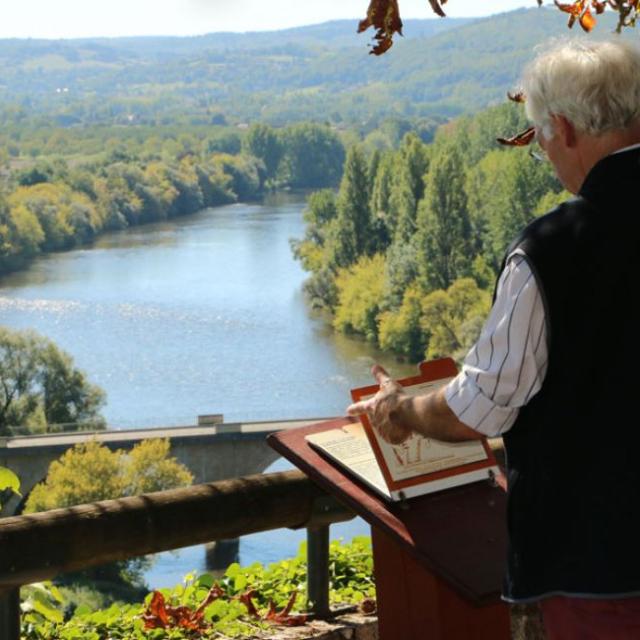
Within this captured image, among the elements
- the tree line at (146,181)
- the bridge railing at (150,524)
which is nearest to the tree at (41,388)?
the tree line at (146,181)

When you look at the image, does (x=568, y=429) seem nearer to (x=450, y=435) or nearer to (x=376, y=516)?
(x=450, y=435)

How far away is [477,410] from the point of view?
1.30m

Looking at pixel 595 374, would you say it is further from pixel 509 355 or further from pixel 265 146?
pixel 265 146

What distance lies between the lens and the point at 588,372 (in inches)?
49.9

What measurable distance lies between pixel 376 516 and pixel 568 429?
40 centimetres

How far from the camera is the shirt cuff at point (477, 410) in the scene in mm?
1293

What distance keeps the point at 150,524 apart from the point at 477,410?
28.8 inches

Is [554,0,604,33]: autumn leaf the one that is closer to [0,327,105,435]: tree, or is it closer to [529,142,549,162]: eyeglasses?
[529,142,549,162]: eyeglasses

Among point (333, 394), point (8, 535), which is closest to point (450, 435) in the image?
point (8, 535)

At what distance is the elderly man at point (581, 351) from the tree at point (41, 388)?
30639mm

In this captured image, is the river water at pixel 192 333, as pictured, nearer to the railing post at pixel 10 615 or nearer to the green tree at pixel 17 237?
A: the green tree at pixel 17 237

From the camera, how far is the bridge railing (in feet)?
5.78

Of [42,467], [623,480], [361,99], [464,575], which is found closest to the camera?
[623,480]

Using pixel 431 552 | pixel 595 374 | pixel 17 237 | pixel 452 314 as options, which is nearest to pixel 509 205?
pixel 452 314
